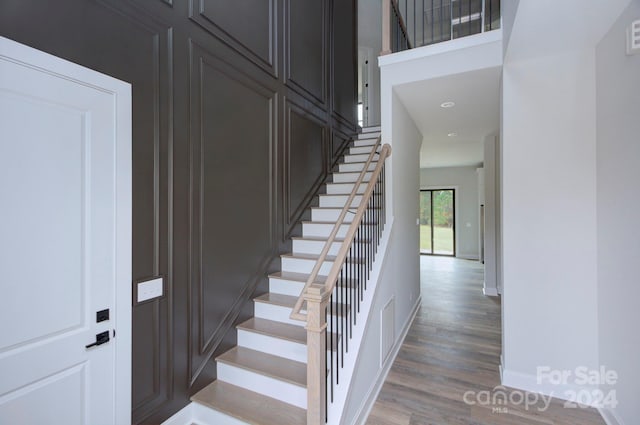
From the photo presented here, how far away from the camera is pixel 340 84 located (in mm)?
4730

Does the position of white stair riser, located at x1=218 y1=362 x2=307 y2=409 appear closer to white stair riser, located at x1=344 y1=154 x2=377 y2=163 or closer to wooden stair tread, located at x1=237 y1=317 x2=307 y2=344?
wooden stair tread, located at x1=237 y1=317 x2=307 y2=344

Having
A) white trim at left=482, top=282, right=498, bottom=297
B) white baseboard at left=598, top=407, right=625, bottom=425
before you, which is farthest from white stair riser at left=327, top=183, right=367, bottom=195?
white trim at left=482, top=282, right=498, bottom=297

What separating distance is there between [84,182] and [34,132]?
0.29 metres

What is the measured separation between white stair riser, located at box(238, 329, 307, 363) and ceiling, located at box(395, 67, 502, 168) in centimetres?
277

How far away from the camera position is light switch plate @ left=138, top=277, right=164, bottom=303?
1813mm

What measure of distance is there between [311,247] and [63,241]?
84.3 inches

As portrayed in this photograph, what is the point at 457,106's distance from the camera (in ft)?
12.2

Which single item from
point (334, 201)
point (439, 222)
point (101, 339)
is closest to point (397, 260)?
point (334, 201)

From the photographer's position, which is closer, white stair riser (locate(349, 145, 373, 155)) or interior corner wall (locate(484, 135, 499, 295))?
white stair riser (locate(349, 145, 373, 155))

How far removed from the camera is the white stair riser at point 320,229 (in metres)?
3.34

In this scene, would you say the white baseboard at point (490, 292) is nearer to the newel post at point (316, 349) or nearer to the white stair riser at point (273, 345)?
the white stair riser at point (273, 345)

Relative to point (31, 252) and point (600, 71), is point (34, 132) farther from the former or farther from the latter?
point (600, 71)

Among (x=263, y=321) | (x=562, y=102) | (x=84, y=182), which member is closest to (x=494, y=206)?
(x=562, y=102)

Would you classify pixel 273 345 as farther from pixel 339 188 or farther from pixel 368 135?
pixel 368 135
